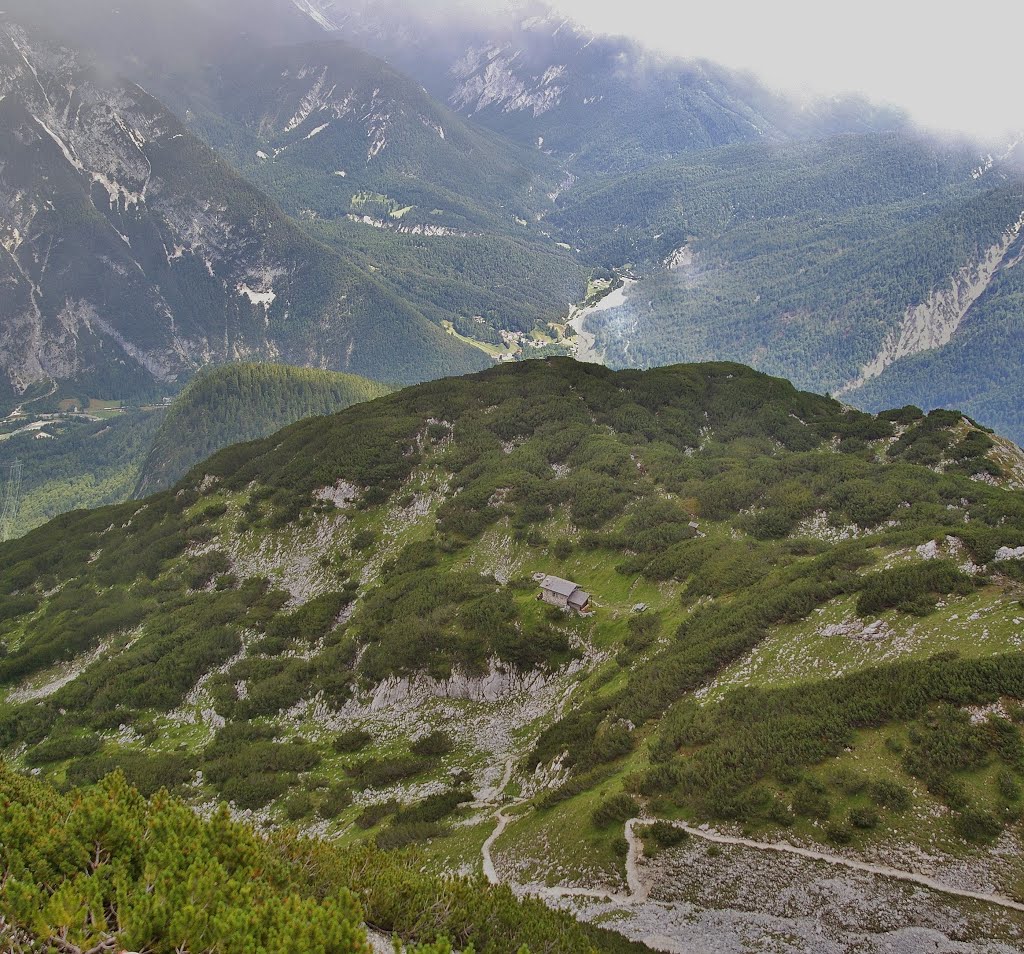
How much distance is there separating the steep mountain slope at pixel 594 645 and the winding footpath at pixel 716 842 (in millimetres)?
167

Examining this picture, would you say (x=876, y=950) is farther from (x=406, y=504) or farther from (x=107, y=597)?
(x=107, y=597)

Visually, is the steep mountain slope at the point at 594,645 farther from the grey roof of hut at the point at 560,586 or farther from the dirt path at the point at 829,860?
the grey roof of hut at the point at 560,586

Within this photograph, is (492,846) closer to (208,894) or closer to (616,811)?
(616,811)

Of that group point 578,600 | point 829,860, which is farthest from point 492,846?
point 578,600

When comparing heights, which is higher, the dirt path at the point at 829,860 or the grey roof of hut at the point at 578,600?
the grey roof of hut at the point at 578,600

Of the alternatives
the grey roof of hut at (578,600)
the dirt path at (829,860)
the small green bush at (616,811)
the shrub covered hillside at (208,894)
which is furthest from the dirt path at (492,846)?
the grey roof of hut at (578,600)

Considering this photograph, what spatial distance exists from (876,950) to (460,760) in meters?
42.9

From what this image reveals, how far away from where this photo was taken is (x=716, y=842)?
3903 cm

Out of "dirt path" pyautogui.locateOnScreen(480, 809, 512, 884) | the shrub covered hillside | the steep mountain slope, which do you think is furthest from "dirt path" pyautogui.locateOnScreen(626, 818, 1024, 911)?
"dirt path" pyautogui.locateOnScreen(480, 809, 512, 884)

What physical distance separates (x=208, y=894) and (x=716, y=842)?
26444 mm

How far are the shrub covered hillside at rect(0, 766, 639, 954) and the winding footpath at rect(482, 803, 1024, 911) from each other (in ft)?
13.8

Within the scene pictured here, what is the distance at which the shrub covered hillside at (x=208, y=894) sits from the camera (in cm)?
2231

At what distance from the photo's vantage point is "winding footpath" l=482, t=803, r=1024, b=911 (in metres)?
32.8

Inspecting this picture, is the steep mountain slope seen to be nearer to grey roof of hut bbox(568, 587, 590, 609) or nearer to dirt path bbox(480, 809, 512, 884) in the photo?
dirt path bbox(480, 809, 512, 884)
